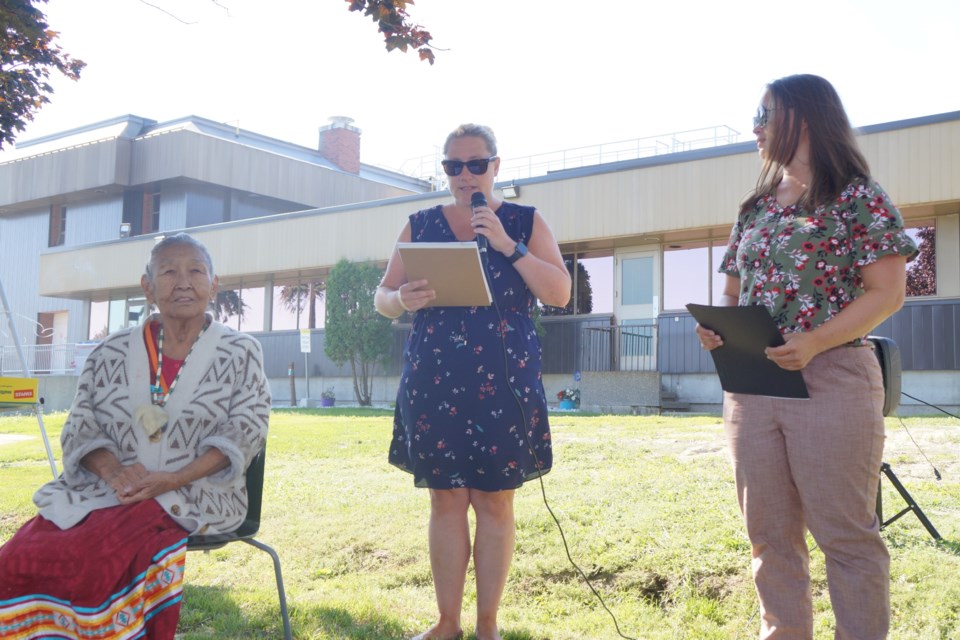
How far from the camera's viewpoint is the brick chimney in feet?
111

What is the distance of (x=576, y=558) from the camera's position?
14.6 feet

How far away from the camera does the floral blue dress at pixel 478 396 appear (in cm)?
319

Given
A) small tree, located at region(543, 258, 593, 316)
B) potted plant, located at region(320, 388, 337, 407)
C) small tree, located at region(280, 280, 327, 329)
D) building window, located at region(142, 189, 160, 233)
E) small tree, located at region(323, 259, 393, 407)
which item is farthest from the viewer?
building window, located at region(142, 189, 160, 233)

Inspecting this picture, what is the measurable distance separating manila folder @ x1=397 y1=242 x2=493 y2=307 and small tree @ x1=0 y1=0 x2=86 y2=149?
4.35 m

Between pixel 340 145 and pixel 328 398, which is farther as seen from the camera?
pixel 340 145

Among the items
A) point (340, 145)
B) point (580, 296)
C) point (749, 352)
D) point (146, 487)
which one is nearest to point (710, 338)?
point (749, 352)

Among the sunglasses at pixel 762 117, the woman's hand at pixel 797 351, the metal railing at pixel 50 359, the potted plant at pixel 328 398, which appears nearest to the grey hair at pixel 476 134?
the sunglasses at pixel 762 117

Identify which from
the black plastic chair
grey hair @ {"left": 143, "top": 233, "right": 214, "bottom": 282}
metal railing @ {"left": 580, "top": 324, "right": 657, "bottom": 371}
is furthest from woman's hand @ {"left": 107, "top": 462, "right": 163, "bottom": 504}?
metal railing @ {"left": 580, "top": 324, "right": 657, "bottom": 371}

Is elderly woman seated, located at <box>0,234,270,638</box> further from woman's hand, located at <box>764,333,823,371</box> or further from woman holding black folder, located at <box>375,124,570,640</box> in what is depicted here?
woman's hand, located at <box>764,333,823,371</box>

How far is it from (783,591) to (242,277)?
23390 mm

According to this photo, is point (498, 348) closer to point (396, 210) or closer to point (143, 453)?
point (143, 453)

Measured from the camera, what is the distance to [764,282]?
9.11ft

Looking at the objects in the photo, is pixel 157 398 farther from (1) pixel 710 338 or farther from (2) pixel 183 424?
(1) pixel 710 338

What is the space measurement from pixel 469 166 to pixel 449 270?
1.59 ft
